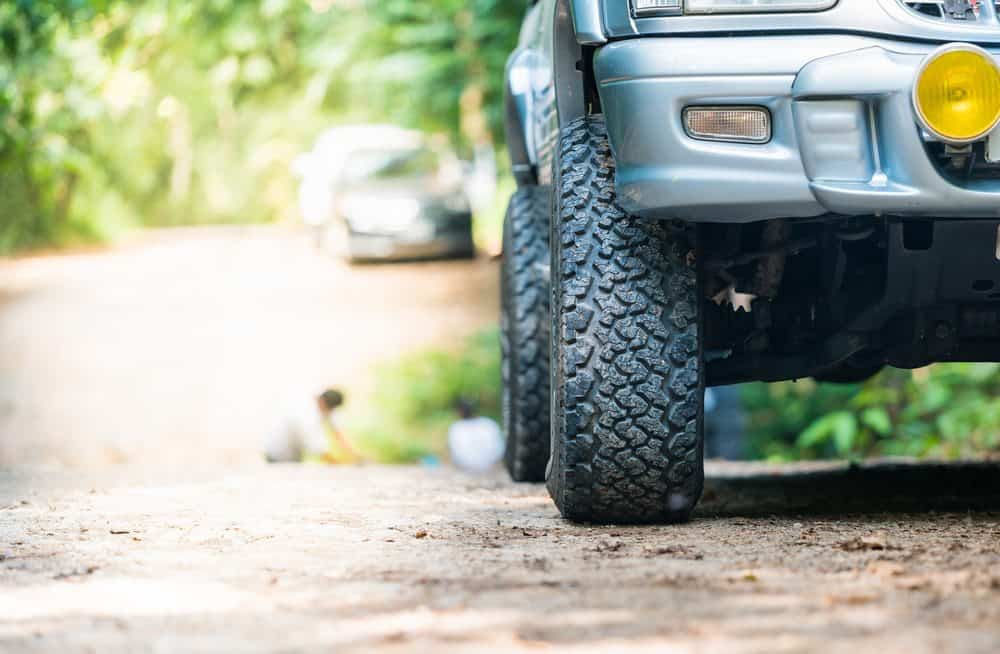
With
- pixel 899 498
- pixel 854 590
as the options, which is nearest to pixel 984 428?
pixel 899 498

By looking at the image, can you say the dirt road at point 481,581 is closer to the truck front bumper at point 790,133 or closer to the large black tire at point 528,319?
the truck front bumper at point 790,133

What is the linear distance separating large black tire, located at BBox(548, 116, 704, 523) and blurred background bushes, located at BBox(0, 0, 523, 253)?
21.8ft

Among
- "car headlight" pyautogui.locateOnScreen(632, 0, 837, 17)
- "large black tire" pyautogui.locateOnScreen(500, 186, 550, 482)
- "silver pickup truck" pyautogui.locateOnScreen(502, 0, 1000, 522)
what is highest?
"car headlight" pyautogui.locateOnScreen(632, 0, 837, 17)

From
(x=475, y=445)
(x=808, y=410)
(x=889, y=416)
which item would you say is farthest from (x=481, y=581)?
(x=808, y=410)

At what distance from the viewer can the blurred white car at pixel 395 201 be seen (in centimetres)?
1848

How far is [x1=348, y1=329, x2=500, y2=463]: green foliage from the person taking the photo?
1113 cm

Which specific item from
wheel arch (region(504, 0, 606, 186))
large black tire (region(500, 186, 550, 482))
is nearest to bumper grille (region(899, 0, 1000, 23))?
wheel arch (region(504, 0, 606, 186))

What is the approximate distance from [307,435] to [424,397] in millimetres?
4007

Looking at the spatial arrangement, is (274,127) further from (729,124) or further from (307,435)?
(729,124)

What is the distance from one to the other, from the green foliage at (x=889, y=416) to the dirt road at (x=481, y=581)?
13.4ft

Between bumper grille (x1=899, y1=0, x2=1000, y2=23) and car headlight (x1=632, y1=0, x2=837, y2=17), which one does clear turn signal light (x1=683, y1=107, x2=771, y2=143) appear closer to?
car headlight (x1=632, y1=0, x2=837, y2=17)

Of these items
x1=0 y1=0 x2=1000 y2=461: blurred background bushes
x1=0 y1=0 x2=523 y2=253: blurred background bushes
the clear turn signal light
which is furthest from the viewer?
x1=0 y1=0 x2=523 y2=253: blurred background bushes

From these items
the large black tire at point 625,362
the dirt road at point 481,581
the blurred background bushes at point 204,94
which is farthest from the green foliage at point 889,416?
the blurred background bushes at point 204,94

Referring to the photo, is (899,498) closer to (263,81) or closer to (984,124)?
(984,124)
